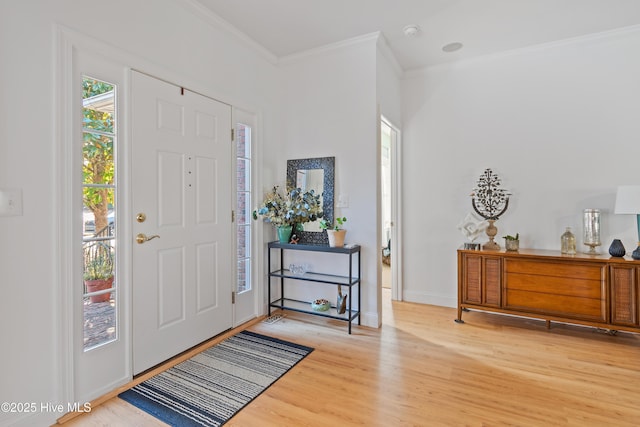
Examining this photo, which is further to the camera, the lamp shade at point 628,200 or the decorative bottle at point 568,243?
the decorative bottle at point 568,243

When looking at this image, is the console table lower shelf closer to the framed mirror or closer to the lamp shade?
the framed mirror

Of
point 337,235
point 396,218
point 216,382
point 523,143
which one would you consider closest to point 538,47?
point 523,143

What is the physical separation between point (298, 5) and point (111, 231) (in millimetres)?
2157

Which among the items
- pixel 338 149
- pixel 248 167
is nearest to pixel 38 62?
pixel 248 167

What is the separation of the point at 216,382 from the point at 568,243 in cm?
322

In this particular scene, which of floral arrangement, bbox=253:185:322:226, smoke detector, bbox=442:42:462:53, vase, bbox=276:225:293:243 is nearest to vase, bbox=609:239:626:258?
smoke detector, bbox=442:42:462:53

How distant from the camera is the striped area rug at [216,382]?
6.06ft

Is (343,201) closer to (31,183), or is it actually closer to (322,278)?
(322,278)

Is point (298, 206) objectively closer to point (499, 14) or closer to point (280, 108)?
point (280, 108)

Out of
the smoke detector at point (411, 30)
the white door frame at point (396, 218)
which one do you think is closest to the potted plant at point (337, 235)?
the white door frame at point (396, 218)

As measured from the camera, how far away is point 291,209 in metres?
3.13

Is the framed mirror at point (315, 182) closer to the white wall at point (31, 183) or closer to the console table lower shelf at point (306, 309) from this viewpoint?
the console table lower shelf at point (306, 309)

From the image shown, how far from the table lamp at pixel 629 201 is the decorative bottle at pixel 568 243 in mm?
380

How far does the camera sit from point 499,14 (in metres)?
2.72
